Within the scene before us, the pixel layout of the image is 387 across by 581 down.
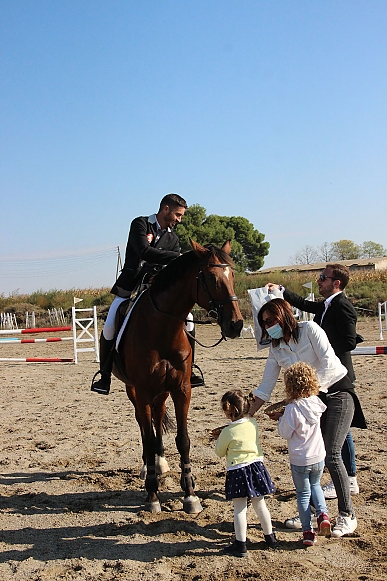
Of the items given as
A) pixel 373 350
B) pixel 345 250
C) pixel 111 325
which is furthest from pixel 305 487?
pixel 345 250

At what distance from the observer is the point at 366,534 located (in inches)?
154

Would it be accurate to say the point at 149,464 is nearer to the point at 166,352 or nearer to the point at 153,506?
the point at 153,506

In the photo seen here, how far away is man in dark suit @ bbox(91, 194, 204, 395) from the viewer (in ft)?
17.4

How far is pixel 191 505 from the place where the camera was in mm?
4594

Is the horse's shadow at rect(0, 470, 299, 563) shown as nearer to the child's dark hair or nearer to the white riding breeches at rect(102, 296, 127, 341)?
the child's dark hair

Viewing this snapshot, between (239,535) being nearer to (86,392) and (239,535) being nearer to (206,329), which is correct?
(86,392)

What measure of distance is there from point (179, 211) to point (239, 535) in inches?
121

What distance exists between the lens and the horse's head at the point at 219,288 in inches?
167

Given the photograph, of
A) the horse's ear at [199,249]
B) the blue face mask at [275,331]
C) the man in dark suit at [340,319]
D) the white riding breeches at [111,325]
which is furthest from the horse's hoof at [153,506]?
the horse's ear at [199,249]

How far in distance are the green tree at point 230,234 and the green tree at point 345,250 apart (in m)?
26.8

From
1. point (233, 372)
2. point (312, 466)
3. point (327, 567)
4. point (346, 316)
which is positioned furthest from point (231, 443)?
point (233, 372)

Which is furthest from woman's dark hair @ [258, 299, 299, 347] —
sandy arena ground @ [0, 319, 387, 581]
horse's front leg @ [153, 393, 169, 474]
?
horse's front leg @ [153, 393, 169, 474]

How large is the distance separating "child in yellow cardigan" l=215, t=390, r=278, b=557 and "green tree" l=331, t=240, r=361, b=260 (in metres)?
77.3

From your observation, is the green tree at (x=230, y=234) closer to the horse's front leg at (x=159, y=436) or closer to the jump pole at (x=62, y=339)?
the jump pole at (x=62, y=339)
